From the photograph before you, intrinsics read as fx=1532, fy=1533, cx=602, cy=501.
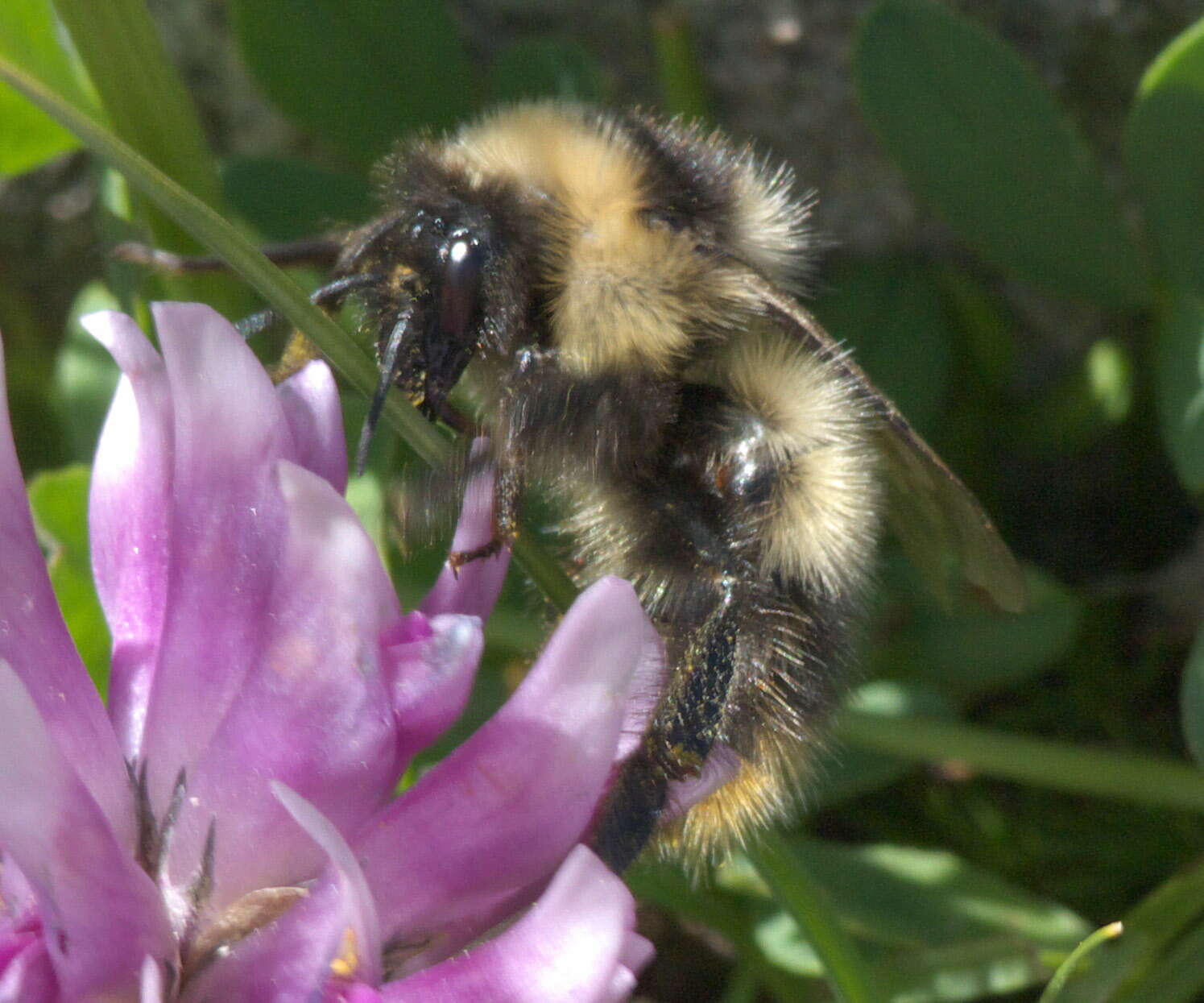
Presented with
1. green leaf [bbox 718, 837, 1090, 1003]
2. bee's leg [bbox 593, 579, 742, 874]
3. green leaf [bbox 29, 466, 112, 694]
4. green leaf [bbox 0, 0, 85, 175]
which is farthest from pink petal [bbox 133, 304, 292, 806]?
green leaf [bbox 718, 837, 1090, 1003]

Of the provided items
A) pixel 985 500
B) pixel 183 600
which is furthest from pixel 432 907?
pixel 985 500

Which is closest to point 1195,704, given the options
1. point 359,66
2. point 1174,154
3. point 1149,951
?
point 1149,951

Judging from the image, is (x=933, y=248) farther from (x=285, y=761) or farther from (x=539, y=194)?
(x=285, y=761)

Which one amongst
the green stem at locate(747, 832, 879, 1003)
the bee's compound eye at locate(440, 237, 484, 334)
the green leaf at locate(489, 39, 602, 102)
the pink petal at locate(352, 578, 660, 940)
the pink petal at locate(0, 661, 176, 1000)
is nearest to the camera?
the pink petal at locate(0, 661, 176, 1000)

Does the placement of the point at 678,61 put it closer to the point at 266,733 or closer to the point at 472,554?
the point at 472,554

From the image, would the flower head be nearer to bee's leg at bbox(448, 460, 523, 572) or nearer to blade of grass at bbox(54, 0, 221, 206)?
bee's leg at bbox(448, 460, 523, 572)

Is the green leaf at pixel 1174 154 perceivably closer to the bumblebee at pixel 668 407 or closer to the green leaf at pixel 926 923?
the bumblebee at pixel 668 407

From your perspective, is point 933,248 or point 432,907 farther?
point 933,248
